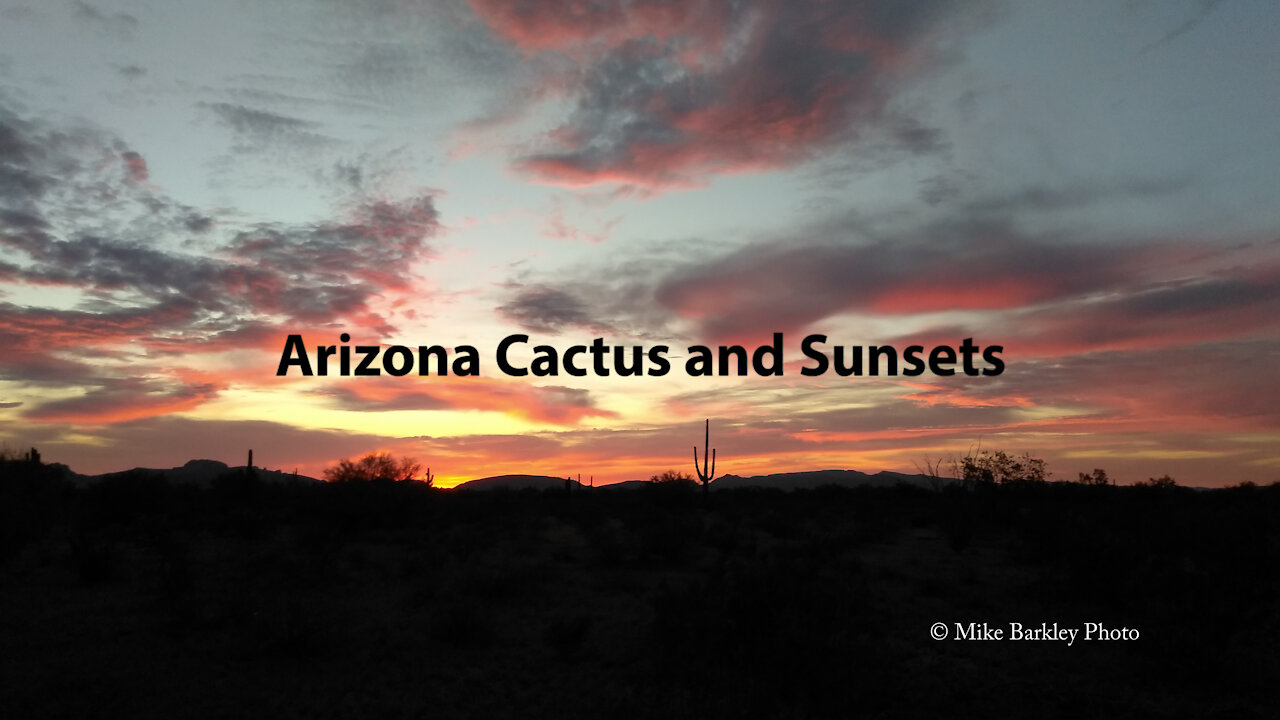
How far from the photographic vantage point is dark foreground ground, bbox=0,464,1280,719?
9.92 meters

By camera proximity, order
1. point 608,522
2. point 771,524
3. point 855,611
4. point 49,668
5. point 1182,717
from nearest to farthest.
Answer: point 1182,717 → point 49,668 → point 855,611 → point 771,524 → point 608,522

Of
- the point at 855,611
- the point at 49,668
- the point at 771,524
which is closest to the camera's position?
the point at 49,668

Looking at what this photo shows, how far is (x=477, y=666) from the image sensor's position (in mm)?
11609

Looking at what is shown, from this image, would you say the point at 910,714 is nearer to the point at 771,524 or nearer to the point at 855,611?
the point at 855,611

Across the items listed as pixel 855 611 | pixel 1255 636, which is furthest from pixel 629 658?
pixel 1255 636

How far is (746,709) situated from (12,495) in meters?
18.9

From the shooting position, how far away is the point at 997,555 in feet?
62.0

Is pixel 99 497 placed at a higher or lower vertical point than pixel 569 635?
higher

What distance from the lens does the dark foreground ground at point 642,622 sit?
9922 millimetres

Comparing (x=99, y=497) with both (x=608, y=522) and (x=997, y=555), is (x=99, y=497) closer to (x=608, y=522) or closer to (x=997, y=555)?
(x=608, y=522)

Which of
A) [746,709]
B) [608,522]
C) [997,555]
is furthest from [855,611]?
[608,522]

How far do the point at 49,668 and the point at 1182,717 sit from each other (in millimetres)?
14780

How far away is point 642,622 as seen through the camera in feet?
43.9

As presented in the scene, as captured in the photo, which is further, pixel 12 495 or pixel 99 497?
pixel 99 497
